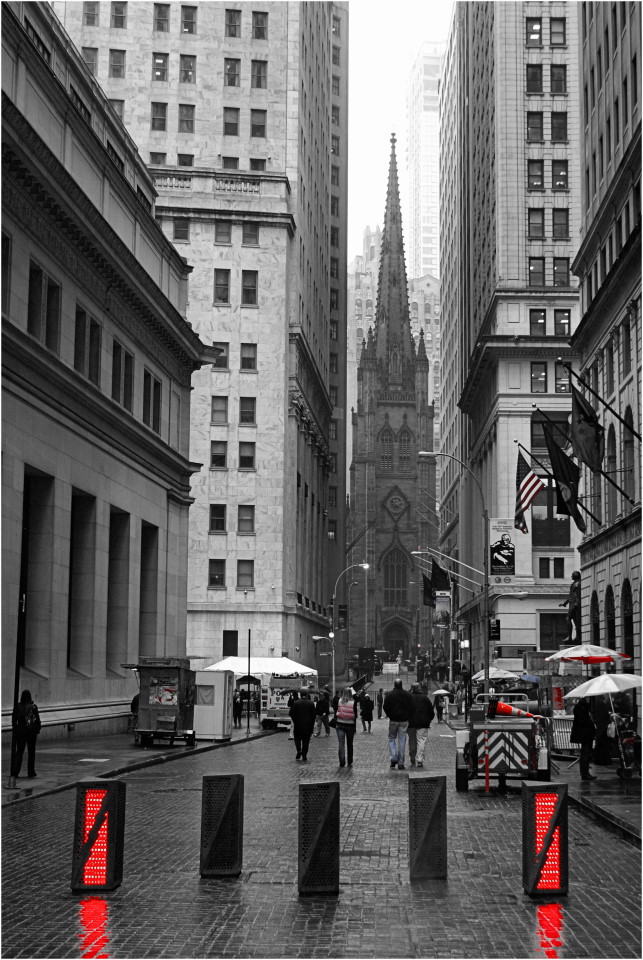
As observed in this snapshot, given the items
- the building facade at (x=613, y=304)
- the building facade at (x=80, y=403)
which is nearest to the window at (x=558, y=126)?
the building facade at (x=613, y=304)

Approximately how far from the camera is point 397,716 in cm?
2655

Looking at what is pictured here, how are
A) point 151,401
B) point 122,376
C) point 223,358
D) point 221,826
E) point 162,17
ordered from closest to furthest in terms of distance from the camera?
point 221,826 < point 122,376 < point 151,401 < point 223,358 < point 162,17

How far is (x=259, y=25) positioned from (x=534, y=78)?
18.0 m

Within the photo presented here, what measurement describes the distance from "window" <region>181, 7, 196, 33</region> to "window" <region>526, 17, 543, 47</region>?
69.6 feet

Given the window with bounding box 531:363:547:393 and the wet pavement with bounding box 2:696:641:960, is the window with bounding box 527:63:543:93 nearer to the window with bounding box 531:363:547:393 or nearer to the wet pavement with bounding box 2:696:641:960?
the window with bounding box 531:363:547:393

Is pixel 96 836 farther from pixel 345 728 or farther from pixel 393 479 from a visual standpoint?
pixel 393 479

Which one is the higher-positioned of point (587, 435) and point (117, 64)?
point (117, 64)

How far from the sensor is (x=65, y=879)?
11.9 meters

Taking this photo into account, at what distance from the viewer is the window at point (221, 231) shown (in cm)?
7256

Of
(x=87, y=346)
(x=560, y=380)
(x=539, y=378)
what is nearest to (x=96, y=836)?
(x=87, y=346)

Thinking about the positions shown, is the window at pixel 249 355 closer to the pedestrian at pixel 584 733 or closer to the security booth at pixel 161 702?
the security booth at pixel 161 702

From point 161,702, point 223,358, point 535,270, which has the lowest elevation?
point 161,702

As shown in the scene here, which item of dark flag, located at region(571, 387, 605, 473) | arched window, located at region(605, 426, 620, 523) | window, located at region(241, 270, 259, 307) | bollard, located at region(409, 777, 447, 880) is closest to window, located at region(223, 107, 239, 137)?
window, located at region(241, 270, 259, 307)

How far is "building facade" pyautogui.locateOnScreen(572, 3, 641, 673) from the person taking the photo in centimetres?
3925
